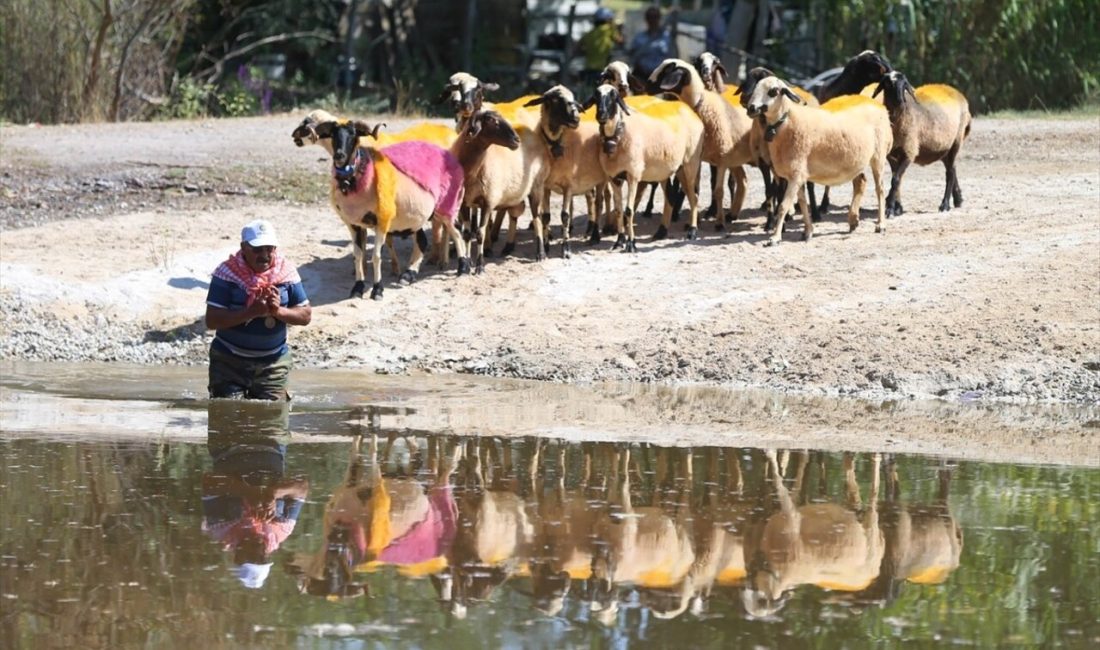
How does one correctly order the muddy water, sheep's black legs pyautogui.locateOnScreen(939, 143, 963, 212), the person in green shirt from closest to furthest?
the muddy water < sheep's black legs pyautogui.locateOnScreen(939, 143, 963, 212) < the person in green shirt

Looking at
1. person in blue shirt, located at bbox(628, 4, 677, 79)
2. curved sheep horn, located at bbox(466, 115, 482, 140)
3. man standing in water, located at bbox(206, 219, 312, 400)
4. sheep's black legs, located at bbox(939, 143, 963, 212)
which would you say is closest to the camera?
man standing in water, located at bbox(206, 219, 312, 400)

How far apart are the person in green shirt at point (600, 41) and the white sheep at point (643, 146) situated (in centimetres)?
1082

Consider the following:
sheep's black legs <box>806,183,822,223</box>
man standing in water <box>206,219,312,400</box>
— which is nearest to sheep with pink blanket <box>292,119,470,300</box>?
man standing in water <box>206,219,312,400</box>

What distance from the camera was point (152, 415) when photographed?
35.5ft

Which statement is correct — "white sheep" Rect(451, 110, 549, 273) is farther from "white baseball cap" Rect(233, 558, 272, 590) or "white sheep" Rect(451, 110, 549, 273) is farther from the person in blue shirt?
"white baseball cap" Rect(233, 558, 272, 590)

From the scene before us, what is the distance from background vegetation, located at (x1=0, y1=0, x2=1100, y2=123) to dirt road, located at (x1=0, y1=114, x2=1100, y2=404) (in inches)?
202

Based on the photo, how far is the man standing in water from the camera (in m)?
10.8

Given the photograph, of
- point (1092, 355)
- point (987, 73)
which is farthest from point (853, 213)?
point (987, 73)

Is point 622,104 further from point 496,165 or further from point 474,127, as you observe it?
point 474,127

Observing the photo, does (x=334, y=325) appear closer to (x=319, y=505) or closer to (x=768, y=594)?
(x=319, y=505)

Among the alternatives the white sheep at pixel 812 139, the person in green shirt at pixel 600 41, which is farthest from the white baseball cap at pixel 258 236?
the person in green shirt at pixel 600 41

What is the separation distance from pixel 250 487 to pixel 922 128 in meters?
9.91

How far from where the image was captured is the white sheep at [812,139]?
51.2ft

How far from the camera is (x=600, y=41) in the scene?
89.4 ft
